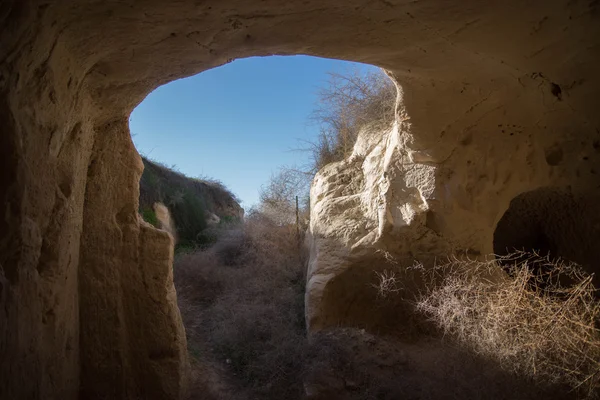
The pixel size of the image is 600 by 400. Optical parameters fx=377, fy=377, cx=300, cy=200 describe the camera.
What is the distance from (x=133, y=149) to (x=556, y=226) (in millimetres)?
6048

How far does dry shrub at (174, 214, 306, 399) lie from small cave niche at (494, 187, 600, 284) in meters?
2.97

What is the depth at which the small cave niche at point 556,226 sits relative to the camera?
5.10 m

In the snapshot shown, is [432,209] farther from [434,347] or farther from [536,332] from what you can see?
[536,332]

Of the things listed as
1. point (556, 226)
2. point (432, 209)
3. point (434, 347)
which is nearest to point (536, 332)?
point (434, 347)

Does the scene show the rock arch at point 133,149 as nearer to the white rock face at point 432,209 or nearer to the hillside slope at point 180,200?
the white rock face at point 432,209

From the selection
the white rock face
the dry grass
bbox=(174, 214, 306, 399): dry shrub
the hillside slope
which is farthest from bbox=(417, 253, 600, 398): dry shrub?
the hillside slope

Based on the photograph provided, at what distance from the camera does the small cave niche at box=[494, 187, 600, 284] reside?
16.7 feet

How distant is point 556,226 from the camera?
5.81 m

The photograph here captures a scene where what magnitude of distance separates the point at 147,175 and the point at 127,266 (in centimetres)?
756

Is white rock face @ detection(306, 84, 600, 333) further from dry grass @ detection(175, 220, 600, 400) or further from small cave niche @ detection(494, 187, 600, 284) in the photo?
dry grass @ detection(175, 220, 600, 400)

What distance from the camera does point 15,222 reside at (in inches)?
81.8

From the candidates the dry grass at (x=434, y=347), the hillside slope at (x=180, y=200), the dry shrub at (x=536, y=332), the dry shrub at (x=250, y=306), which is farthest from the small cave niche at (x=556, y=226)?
the hillside slope at (x=180, y=200)

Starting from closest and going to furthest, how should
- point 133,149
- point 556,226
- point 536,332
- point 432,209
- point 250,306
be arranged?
1. point 536,332
2. point 133,149
3. point 432,209
4. point 556,226
5. point 250,306

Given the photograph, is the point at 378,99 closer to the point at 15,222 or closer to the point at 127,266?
the point at 127,266
